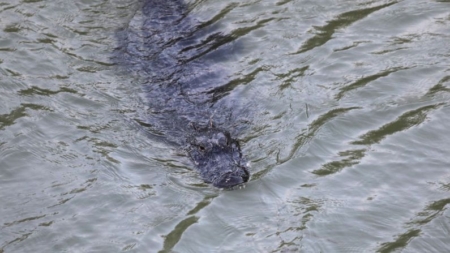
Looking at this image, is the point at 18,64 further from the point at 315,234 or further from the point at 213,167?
the point at 315,234

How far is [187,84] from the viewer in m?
7.06

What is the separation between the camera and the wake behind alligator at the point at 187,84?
19.4ft

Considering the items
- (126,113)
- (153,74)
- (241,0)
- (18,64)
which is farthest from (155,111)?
(241,0)

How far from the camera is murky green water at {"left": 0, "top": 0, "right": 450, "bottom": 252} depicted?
5.19 m

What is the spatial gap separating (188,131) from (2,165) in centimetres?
168

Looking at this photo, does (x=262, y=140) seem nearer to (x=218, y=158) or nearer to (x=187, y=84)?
(x=218, y=158)

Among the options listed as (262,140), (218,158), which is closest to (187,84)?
(262,140)

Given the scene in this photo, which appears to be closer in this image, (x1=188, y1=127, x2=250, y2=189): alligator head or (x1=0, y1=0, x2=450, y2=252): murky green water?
(x1=0, y1=0, x2=450, y2=252): murky green water

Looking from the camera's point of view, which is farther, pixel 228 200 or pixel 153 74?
pixel 153 74

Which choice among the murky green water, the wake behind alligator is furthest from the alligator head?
the murky green water

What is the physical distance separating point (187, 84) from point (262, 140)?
1.26 meters

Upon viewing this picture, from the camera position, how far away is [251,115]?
21.6 ft

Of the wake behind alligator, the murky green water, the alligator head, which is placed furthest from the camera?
the wake behind alligator

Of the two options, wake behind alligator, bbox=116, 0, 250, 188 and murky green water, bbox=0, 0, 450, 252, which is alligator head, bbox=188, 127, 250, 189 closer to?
wake behind alligator, bbox=116, 0, 250, 188
